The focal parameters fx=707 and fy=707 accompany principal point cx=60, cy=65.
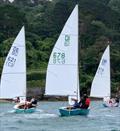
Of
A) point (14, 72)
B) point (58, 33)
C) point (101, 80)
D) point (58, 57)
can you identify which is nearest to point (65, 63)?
point (58, 57)

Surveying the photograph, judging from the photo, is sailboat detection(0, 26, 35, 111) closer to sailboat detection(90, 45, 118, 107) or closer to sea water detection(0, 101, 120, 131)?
sea water detection(0, 101, 120, 131)

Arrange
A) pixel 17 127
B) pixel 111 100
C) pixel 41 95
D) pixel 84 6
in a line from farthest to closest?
pixel 84 6
pixel 41 95
pixel 111 100
pixel 17 127

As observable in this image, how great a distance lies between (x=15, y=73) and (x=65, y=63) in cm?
508

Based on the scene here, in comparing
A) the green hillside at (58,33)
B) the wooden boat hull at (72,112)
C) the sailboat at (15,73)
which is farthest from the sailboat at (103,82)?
the green hillside at (58,33)

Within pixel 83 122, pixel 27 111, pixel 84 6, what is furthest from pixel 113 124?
pixel 84 6

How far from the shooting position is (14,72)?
47.4 metres

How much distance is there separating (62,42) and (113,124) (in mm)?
Result: 7063

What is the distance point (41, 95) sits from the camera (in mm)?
93812

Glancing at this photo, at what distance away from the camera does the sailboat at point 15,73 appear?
4694 cm

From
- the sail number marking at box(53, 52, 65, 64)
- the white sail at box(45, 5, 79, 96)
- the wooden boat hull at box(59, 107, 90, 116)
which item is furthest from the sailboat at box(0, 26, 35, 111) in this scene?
the wooden boat hull at box(59, 107, 90, 116)

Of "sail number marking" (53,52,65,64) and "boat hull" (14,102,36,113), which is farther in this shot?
"boat hull" (14,102,36,113)

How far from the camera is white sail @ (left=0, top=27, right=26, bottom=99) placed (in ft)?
154

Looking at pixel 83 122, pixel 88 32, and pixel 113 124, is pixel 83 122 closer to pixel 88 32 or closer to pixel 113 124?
pixel 113 124

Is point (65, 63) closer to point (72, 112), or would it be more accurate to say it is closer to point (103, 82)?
point (72, 112)
